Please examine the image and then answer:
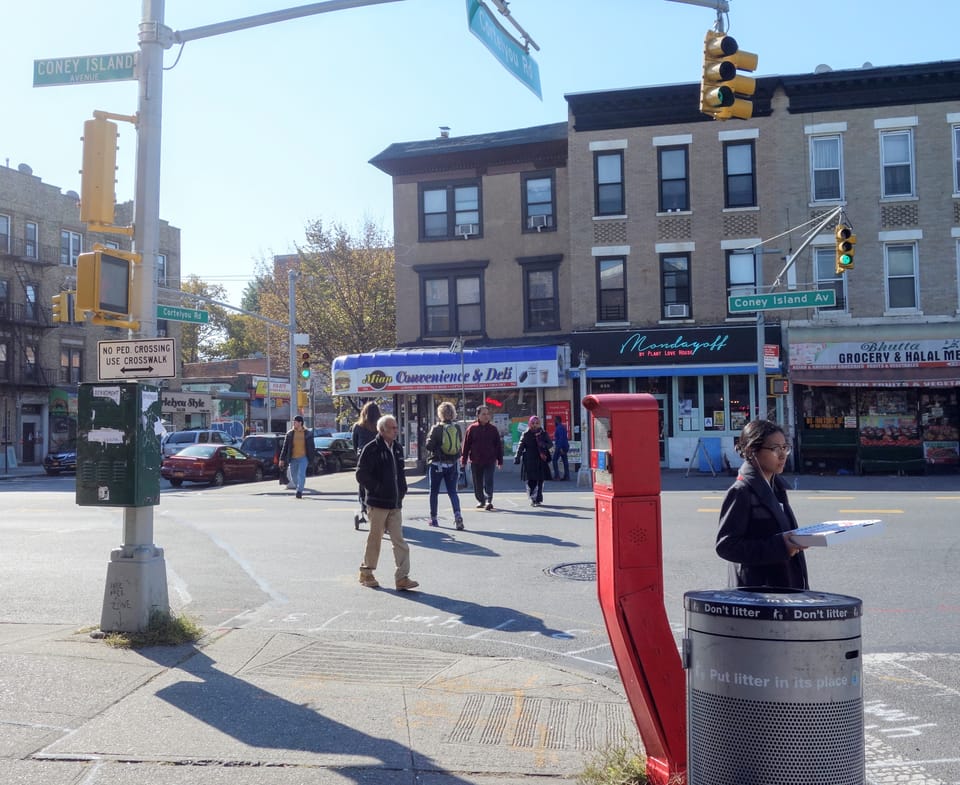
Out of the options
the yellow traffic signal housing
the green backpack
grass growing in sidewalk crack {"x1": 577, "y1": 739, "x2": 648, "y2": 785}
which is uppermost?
the yellow traffic signal housing

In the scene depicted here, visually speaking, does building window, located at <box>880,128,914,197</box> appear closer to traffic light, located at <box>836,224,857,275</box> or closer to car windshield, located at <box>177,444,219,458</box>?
traffic light, located at <box>836,224,857,275</box>

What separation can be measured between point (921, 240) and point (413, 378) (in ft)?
50.2

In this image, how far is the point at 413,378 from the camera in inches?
1141

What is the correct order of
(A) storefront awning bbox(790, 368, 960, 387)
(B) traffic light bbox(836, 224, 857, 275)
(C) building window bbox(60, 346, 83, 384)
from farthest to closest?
(C) building window bbox(60, 346, 83, 384) → (A) storefront awning bbox(790, 368, 960, 387) → (B) traffic light bbox(836, 224, 857, 275)

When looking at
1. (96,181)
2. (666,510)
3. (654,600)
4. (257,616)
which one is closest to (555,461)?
(666,510)

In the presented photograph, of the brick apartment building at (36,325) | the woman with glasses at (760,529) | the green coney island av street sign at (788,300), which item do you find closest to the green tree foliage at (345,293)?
the brick apartment building at (36,325)

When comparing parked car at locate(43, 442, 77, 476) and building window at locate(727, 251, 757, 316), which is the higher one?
building window at locate(727, 251, 757, 316)

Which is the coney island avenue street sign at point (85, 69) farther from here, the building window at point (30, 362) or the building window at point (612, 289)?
the building window at point (30, 362)

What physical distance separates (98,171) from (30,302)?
41.1 meters

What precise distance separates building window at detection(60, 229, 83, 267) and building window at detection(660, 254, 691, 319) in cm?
3134

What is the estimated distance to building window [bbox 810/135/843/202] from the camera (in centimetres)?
2761

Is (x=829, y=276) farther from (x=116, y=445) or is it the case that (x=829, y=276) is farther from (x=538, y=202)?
(x=116, y=445)

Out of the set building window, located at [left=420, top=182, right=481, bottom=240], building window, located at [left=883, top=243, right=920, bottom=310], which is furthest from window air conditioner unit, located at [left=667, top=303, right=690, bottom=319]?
building window, located at [left=420, top=182, right=481, bottom=240]

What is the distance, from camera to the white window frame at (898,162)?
89.1ft
